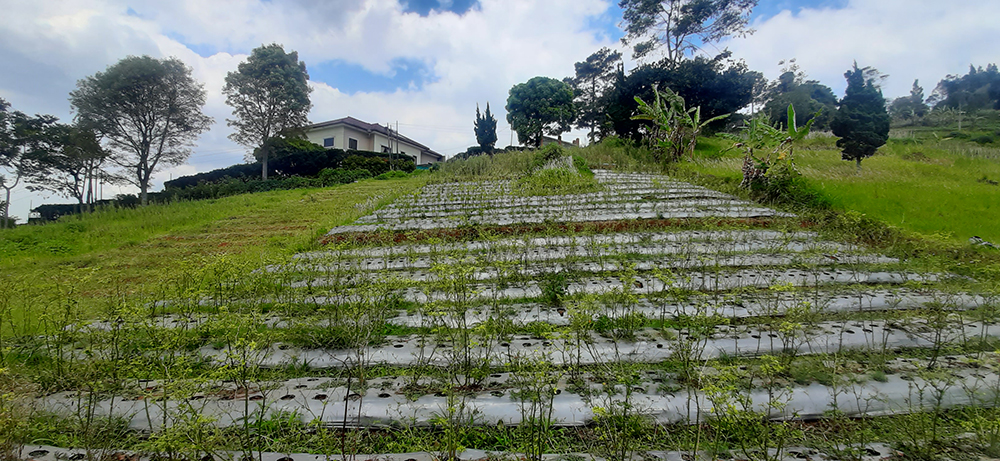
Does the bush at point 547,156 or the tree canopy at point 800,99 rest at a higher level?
the tree canopy at point 800,99

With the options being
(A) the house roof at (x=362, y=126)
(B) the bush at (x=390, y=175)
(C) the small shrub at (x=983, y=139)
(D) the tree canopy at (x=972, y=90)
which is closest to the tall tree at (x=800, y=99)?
(C) the small shrub at (x=983, y=139)

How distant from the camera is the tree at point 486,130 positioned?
97.6 ft

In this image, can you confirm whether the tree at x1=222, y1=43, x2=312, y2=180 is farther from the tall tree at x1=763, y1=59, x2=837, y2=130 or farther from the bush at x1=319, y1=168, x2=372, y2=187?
the tall tree at x1=763, y1=59, x2=837, y2=130

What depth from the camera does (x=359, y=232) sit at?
18.6 ft

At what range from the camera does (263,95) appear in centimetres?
2216

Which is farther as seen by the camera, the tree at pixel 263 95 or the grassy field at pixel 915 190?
the tree at pixel 263 95

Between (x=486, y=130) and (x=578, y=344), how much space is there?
29.6 metres

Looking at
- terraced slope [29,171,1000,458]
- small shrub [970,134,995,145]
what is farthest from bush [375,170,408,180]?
small shrub [970,134,995,145]

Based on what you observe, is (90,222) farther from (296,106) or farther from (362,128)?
(362,128)

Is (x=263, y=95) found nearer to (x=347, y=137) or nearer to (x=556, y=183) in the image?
(x=347, y=137)

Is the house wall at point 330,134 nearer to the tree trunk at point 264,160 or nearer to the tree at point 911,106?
the tree trunk at point 264,160

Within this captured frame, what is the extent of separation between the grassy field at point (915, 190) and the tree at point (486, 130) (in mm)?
20386

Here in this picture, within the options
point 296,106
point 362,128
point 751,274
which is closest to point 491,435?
point 751,274

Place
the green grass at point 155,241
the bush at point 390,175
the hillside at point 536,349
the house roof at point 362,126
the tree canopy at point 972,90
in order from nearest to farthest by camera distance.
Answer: the hillside at point 536,349 < the green grass at point 155,241 < the bush at point 390,175 < the house roof at point 362,126 < the tree canopy at point 972,90
